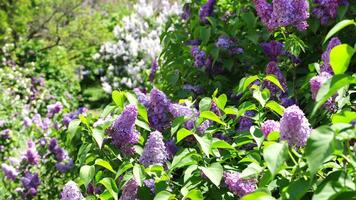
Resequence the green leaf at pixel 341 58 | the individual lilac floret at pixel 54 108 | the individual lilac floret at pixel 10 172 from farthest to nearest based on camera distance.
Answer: the individual lilac floret at pixel 54 108
the individual lilac floret at pixel 10 172
the green leaf at pixel 341 58

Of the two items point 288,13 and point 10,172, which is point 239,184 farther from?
point 10,172

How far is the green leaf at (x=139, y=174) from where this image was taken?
1.62 metres

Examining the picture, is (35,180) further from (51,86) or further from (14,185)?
(51,86)

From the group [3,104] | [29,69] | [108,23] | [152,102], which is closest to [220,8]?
[152,102]

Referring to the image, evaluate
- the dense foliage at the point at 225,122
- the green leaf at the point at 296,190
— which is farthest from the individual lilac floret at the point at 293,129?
the green leaf at the point at 296,190

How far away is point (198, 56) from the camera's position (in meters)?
2.71

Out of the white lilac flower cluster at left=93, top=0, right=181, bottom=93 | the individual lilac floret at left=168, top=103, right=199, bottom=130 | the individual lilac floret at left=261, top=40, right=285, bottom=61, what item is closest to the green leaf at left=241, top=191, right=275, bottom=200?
the individual lilac floret at left=168, top=103, right=199, bottom=130

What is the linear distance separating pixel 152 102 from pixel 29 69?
6357mm

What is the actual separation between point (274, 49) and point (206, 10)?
0.75m

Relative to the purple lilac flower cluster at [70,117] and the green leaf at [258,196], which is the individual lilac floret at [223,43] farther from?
the green leaf at [258,196]

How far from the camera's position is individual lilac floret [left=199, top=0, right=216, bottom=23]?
3.07 meters

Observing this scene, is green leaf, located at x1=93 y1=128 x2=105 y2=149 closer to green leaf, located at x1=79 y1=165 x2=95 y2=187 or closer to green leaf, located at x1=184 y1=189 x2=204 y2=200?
green leaf, located at x1=79 y1=165 x2=95 y2=187

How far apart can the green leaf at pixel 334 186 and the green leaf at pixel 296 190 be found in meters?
0.08

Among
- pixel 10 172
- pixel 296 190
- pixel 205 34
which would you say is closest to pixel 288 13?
pixel 205 34
